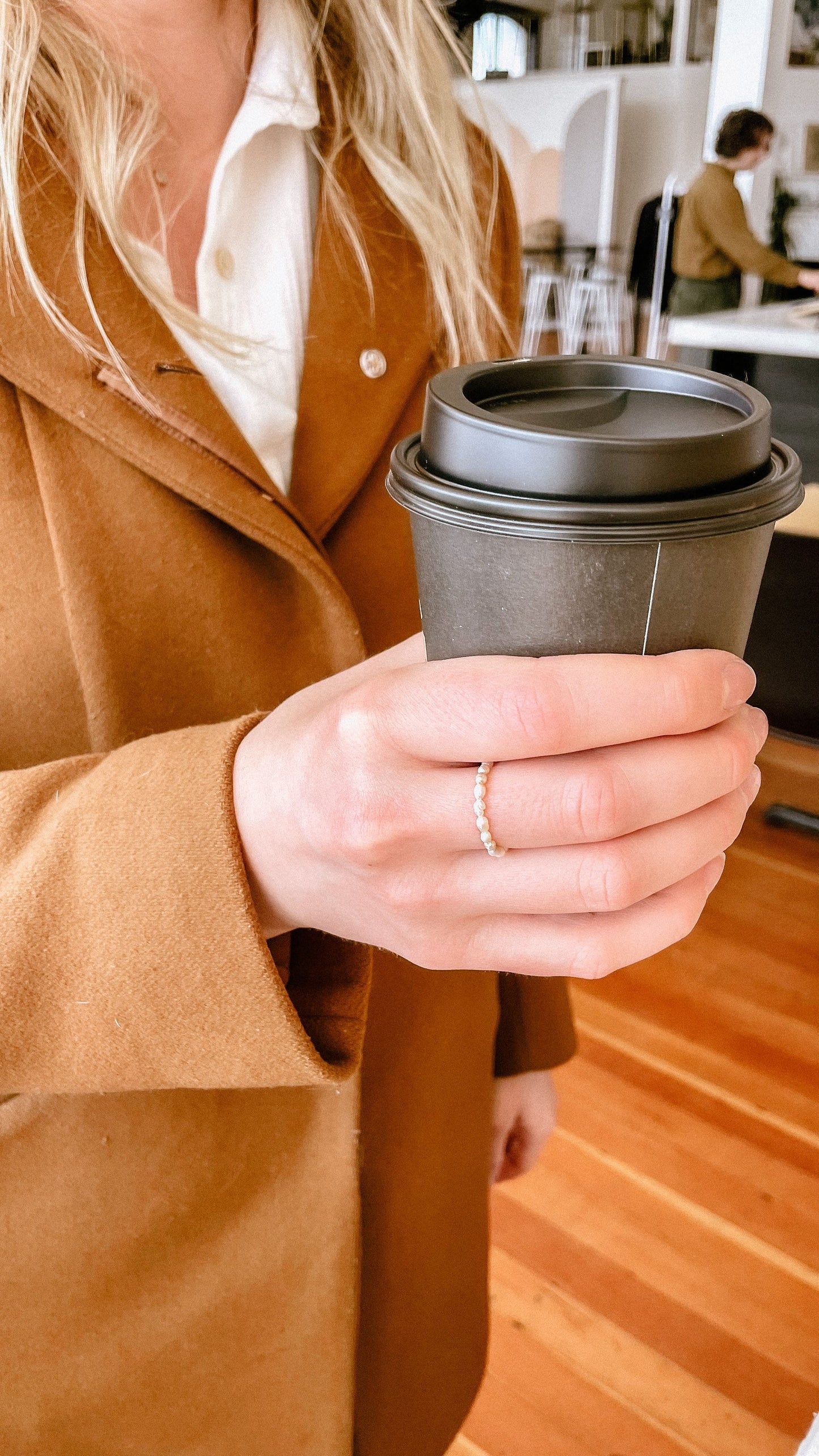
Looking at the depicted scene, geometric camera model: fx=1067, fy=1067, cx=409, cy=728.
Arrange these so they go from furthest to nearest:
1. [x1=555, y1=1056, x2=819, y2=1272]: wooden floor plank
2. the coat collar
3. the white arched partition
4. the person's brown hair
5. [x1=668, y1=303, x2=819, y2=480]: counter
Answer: the white arched partition, the person's brown hair, [x1=668, y1=303, x2=819, y2=480]: counter, [x1=555, y1=1056, x2=819, y2=1272]: wooden floor plank, the coat collar

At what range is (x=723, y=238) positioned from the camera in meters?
4.90

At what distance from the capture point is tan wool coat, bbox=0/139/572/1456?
1.73 ft

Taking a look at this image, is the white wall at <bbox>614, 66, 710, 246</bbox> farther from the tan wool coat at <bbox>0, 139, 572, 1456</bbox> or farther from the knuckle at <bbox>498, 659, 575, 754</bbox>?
the knuckle at <bbox>498, 659, 575, 754</bbox>

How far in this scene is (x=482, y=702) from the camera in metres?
0.38

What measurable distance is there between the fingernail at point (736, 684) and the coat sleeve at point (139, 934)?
23 cm

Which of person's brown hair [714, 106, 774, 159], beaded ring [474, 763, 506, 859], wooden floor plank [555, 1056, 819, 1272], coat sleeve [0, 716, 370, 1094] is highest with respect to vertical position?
person's brown hair [714, 106, 774, 159]

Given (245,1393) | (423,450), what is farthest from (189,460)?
(245,1393)

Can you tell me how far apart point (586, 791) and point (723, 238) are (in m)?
5.24

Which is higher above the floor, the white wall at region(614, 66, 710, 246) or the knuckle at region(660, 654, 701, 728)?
the white wall at region(614, 66, 710, 246)

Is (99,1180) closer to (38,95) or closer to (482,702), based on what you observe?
(482,702)

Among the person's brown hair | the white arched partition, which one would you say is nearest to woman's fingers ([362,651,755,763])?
the person's brown hair

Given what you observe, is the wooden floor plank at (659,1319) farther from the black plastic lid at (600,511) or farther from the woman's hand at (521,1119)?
the black plastic lid at (600,511)

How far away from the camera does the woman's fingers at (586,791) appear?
390 millimetres

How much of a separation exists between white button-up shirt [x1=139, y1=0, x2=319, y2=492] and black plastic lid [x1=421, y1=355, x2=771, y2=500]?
28 centimetres
